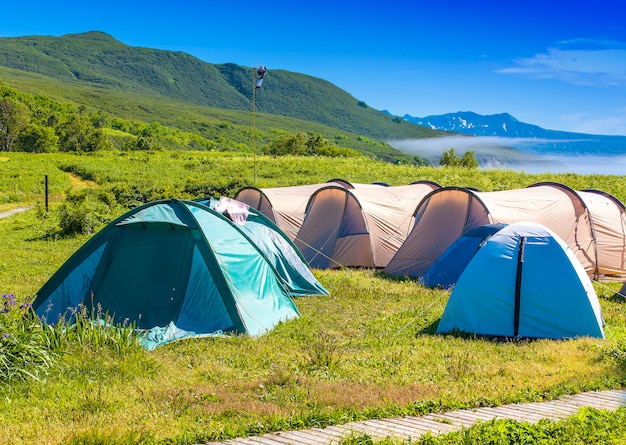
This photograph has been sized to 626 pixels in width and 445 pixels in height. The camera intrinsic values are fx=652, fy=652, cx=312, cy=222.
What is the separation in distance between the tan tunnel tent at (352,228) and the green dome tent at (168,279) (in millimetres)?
6488

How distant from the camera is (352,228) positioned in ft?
55.5

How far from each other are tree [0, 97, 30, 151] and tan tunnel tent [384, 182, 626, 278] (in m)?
69.3

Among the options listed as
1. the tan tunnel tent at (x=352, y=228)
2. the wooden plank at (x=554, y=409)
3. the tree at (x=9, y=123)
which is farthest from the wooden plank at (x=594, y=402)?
the tree at (x=9, y=123)

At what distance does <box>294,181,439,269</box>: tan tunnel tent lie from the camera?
54.8 feet

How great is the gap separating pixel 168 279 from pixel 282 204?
346 inches

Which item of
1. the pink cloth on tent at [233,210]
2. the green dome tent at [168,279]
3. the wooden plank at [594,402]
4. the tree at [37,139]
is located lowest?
the wooden plank at [594,402]

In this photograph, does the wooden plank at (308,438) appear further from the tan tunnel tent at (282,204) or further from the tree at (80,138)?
the tree at (80,138)

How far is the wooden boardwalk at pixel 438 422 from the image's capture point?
5473 mm

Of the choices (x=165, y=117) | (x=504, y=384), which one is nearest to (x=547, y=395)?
(x=504, y=384)

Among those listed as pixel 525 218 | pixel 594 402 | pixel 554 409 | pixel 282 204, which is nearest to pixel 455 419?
pixel 554 409

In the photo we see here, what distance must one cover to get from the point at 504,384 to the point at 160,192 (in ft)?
88.5

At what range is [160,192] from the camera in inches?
1267

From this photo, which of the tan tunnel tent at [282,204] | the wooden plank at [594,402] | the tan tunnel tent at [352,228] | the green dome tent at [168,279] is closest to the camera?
the wooden plank at [594,402]

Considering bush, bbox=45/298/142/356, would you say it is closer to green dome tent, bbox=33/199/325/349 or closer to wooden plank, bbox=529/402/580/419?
green dome tent, bbox=33/199/325/349
